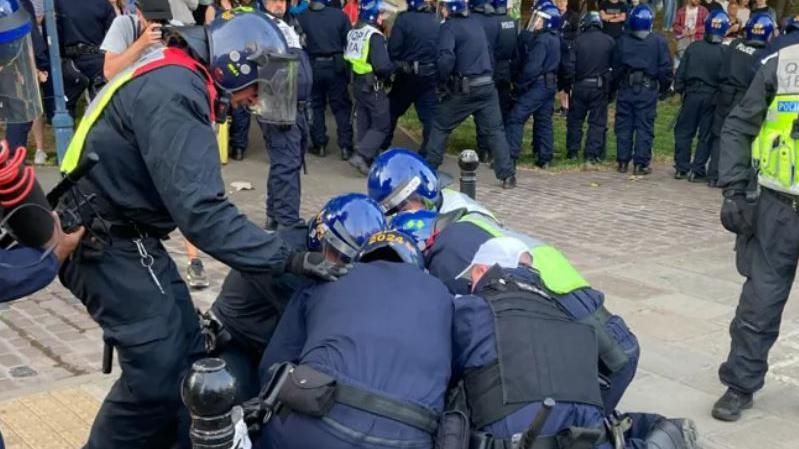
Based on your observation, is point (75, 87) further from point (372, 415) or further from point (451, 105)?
point (372, 415)

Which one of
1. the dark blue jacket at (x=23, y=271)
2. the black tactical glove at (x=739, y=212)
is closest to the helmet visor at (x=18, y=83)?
the dark blue jacket at (x=23, y=271)

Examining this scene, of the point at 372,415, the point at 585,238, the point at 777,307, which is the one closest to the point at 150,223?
the point at 372,415

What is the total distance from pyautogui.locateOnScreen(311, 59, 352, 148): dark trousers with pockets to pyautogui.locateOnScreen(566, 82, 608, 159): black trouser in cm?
284

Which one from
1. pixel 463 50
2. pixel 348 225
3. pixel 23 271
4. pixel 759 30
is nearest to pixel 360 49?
pixel 463 50

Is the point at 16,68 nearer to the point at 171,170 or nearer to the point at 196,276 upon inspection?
the point at 171,170

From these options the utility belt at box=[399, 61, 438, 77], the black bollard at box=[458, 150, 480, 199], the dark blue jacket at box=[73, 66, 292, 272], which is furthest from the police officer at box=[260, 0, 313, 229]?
the dark blue jacket at box=[73, 66, 292, 272]

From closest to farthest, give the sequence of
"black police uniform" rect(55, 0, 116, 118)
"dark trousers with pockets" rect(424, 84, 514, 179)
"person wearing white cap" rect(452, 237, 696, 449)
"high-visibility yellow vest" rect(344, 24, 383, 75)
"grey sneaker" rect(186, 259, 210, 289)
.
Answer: "person wearing white cap" rect(452, 237, 696, 449), "grey sneaker" rect(186, 259, 210, 289), "black police uniform" rect(55, 0, 116, 118), "dark trousers with pockets" rect(424, 84, 514, 179), "high-visibility yellow vest" rect(344, 24, 383, 75)

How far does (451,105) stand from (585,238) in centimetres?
271

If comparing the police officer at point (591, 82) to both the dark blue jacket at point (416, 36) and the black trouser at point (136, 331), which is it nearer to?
the dark blue jacket at point (416, 36)

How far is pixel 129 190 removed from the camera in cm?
366

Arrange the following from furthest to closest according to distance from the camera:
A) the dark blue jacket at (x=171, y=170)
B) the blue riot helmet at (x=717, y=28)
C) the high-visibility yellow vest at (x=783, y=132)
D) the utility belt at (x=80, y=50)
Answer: the blue riot helmet at (x=717, y=28) → the utility belt at (x=80, y=50) → the high-visibility yellow vest at (x=783, y=132) → the dark blue jacket at (x=171, y=170)

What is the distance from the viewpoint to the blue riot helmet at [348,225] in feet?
13.1

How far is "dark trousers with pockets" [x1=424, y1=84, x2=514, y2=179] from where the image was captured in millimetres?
10805

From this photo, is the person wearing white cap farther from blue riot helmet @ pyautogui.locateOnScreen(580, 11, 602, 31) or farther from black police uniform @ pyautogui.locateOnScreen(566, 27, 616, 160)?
blue riot helmet @ pyautogui.locateOnScreen(580, 11, 602, 31)
